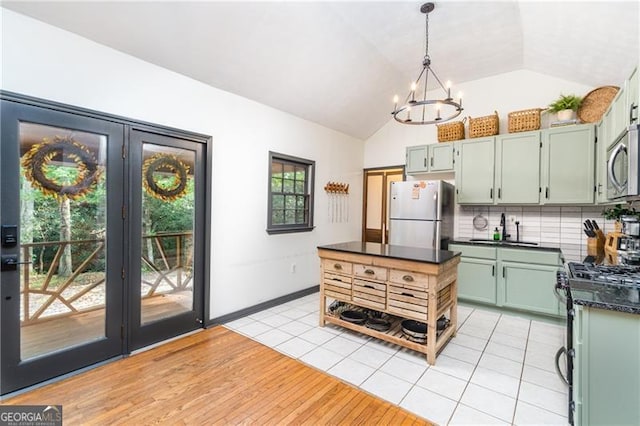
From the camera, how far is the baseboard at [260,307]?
10.8ft

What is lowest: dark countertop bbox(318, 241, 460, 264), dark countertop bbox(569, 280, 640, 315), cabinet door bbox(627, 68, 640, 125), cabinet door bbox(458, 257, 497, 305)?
cabinet door bbox(458, 257, 497, 305)

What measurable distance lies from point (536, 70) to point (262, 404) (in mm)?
4924

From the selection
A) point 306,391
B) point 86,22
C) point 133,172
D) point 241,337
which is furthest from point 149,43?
point 306,391

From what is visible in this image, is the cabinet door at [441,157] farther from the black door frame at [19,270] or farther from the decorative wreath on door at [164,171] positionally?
the black door frame at [19,270]

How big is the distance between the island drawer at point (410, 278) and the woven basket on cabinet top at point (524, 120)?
104 inches

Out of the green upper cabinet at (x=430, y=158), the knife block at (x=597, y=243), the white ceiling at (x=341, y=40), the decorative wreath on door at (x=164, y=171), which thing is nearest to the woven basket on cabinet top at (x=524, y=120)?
the white ceiling at (x=341, y=40)

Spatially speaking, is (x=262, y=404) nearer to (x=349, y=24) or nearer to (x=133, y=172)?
(x=133, y=172)

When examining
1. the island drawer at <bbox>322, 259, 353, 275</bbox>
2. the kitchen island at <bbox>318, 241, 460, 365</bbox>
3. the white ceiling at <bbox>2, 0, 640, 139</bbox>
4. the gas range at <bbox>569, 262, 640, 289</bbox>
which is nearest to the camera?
the gas range at <bbox>569, 262, 640, 289</bbox>

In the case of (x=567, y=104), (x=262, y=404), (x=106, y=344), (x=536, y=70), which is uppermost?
(x=536, y=70)

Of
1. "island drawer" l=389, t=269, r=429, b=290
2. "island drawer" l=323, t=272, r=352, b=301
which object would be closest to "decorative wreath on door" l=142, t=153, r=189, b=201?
"island drawer" l=323, t=272, r=352, b=301

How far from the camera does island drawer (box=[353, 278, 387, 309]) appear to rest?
278 cm

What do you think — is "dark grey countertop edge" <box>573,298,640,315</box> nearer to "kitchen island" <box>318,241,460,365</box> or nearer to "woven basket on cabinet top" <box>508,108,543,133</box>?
"kitchen island" <box>318,241,460,365</box>

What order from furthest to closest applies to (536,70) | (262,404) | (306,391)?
(536,70)
(306,391)
(262,404)

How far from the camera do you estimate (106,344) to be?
2490 millimetres
